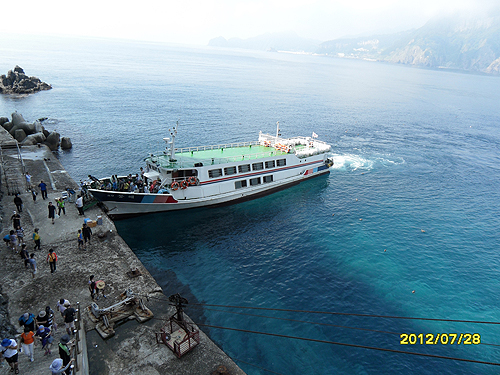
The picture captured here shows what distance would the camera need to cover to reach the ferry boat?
103 ft

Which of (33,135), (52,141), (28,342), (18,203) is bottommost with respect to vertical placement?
(28,342)

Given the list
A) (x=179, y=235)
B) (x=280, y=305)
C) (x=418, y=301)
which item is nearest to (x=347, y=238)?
(x=418, y=301)

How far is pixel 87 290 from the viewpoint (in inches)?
756

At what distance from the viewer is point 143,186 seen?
32406 millimetres

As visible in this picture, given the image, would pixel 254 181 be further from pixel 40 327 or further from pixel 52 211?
pixel 40 327

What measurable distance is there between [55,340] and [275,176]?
30.4 meters

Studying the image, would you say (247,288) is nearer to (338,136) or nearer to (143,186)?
(143,186)

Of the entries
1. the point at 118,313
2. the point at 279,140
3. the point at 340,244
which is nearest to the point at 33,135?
the point at 279,140

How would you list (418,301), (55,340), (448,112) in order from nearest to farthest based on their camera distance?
(55,340) → (418,301) → (448,112)

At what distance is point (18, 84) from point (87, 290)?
10554 cm

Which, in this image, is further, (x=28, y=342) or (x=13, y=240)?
(x=13, y=240)

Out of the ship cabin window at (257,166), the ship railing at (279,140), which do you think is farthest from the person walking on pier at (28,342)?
the ship railing at (279,140)

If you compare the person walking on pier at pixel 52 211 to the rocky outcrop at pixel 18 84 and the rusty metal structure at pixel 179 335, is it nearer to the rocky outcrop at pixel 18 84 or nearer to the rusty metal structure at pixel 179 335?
the rusty metal structure at pixel 179 335
